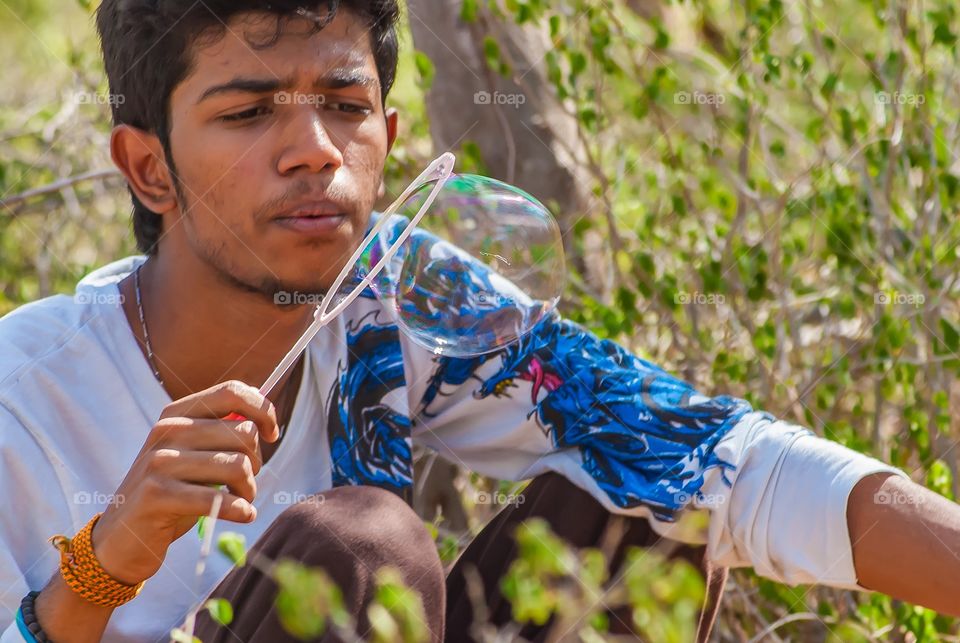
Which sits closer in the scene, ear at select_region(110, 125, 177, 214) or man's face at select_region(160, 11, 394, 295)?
man's face at select_region(160, 11, 394, 295)

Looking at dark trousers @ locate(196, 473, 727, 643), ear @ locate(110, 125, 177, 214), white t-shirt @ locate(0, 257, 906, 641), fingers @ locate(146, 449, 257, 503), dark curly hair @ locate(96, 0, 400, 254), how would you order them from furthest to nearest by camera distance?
ear @ locate(110, 125, 177, 214) → dark curly hair @ locate(96, 0, 400, 254) → white t-shirt @ locate(0, 257, 906, 641) → dark trousers @ locate(196, 473, 727, 643) → fingers @ locate(146, 449, 257, 503)

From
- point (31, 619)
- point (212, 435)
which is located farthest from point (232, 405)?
point (31, 619)

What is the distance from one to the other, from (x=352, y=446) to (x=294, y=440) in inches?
3.7

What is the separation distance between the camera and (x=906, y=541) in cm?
171

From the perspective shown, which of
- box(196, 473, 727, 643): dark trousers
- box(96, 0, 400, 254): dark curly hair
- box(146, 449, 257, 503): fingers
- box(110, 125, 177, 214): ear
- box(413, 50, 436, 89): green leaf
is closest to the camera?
box(146, 449, 257, 503): fingers

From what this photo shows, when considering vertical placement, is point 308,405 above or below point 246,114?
below

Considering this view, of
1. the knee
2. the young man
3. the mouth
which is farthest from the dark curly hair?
the knee

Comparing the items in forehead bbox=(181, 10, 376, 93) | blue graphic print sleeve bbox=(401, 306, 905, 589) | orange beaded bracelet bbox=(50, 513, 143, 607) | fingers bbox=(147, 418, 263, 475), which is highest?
forehead bbox=(181, 10, 376, 93)

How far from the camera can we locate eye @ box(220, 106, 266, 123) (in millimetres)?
1835

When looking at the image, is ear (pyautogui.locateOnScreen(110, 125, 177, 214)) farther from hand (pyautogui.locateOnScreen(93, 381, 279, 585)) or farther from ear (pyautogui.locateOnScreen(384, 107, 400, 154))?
hand (pyautogui.locateOnScreen(93, 381, 279, 585))

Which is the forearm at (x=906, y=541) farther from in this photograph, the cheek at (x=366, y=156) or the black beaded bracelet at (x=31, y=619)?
the black beaded bracelet at (x=31, y=619)

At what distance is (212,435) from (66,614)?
0.32m

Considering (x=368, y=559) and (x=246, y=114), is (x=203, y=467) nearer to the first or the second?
(x=368, y=559)

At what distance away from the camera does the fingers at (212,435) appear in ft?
4.79
